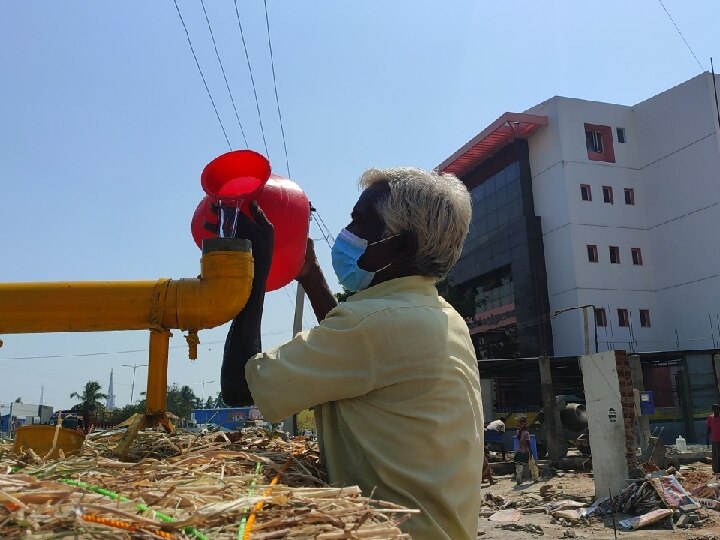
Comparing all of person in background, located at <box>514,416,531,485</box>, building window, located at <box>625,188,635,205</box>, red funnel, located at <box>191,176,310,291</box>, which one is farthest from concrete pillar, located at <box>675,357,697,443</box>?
red funnel, located at <box>191,176,310,291</box>

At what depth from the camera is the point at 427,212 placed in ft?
5.99

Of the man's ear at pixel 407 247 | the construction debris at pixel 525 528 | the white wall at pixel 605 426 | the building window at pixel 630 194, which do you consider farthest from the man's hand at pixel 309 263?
the building window at pixel 630 194

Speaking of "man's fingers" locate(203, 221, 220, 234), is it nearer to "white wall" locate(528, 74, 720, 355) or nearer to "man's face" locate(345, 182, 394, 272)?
"man's face" locate(345, 182, 394, 272)

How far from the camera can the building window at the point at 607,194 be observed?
110ft

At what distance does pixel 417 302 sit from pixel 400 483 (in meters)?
0.46

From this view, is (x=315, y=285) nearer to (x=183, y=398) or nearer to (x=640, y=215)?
(x=640, y=215)

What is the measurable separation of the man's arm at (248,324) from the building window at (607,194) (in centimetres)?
3408

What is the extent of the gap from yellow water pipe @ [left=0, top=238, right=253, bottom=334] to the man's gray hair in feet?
1.53

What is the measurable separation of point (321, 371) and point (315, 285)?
3.54 feet

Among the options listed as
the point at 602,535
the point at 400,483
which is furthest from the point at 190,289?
the point at 602,535

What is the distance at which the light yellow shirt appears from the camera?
1564 millimetres

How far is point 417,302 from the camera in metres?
1.71

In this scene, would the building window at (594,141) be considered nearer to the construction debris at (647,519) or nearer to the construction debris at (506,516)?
the construction debris at (506,516)

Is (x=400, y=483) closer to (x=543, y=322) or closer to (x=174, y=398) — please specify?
(x=543, y=322)
